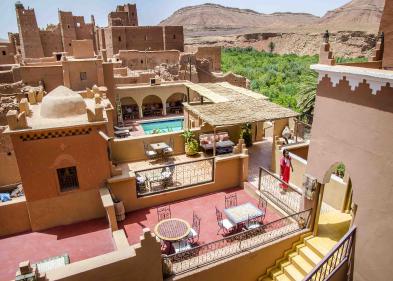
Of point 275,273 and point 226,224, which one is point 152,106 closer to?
point 226,224

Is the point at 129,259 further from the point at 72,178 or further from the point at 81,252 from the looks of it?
the point at 72,178

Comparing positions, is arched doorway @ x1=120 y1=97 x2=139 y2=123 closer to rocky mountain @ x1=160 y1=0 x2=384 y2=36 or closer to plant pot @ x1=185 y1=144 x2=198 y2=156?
plant pot @ x1=185 y1=144 x2=198 y2=156

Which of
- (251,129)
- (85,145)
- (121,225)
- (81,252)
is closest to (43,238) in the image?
(81,252)

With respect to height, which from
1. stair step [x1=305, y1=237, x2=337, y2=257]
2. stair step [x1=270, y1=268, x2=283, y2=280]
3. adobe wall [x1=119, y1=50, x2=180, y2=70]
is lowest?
stair step [x1=270, y1=268, x2=283, y2=280]

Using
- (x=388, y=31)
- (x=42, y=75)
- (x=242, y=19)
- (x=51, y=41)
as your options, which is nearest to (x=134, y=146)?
(x=388, y=31)

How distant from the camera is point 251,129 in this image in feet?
58.5

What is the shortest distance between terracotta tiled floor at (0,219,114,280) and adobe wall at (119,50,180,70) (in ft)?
99.7

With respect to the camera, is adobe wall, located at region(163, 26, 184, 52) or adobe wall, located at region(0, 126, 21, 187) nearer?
adobe wall, located at region(0, 126, 21, 187)

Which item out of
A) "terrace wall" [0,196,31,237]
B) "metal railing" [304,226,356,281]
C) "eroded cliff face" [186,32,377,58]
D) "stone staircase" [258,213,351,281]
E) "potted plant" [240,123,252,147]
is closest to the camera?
"metal railing" [304,226,356,281]

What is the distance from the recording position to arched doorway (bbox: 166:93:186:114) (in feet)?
100

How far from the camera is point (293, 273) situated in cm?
924

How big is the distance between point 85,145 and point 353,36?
90205mm

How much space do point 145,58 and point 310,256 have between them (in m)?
34.3

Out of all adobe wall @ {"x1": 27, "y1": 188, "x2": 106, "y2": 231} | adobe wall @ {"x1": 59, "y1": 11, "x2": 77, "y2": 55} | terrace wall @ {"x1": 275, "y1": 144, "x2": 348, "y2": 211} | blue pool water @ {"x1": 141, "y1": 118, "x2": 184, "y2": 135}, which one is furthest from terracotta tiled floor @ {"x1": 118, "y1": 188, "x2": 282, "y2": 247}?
adobe wall @ {"x1": 59, "y1": 11, "x2": 77, "y2": 55}
